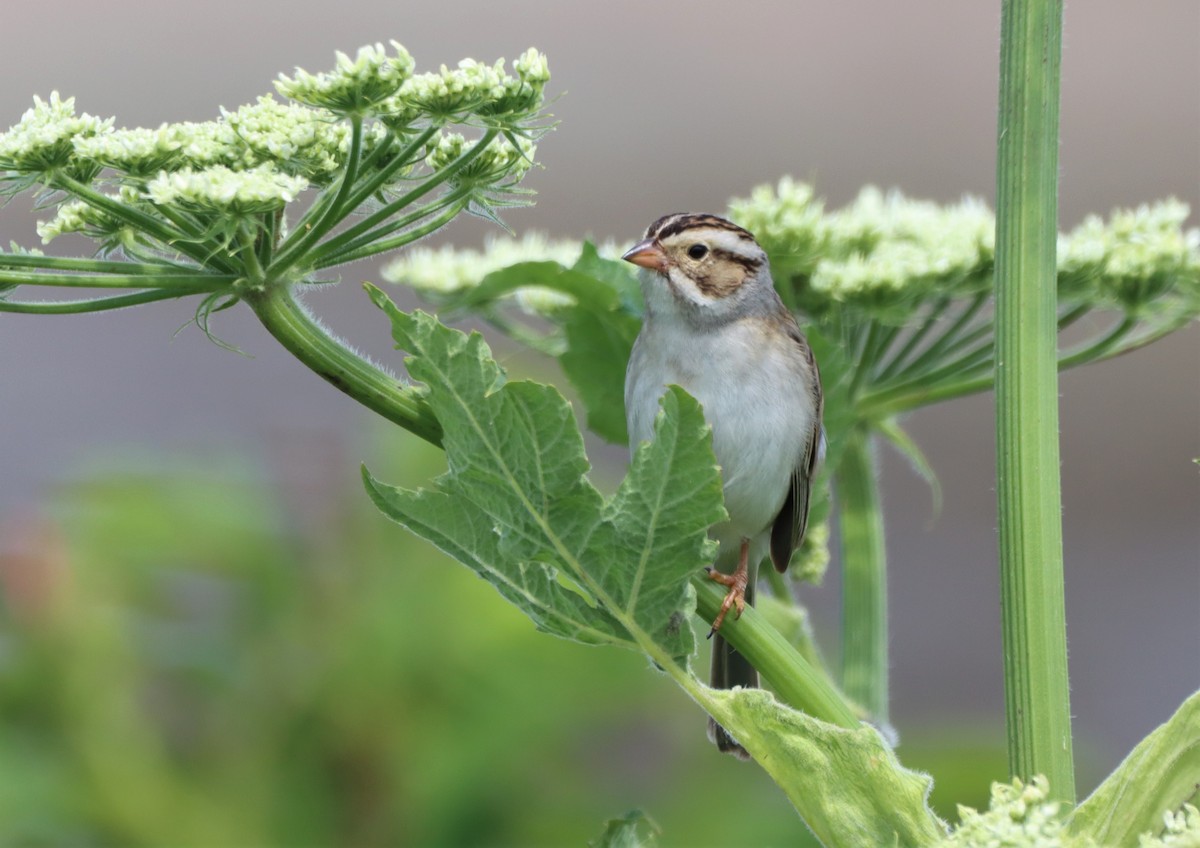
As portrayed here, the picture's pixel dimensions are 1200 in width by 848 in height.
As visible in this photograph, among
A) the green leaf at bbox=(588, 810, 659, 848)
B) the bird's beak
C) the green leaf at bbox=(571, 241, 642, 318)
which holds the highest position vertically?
the bird's beak

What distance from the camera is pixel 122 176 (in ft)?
3.72

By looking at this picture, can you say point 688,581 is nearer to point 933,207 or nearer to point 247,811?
point 933,207

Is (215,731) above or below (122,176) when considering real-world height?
below

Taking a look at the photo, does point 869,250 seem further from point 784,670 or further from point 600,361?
point 784,670

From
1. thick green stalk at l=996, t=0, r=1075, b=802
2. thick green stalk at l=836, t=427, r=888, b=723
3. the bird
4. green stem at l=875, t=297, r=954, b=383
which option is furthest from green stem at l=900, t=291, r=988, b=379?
thick green stalk at l=996, t=0, r=1075, b=802

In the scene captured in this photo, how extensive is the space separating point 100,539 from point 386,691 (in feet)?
2.44

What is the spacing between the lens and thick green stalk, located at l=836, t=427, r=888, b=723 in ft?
6.07

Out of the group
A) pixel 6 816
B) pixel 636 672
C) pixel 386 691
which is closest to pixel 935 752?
pixel 636 672

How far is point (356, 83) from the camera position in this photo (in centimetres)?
115

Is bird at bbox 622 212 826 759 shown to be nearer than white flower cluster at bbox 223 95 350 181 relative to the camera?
No

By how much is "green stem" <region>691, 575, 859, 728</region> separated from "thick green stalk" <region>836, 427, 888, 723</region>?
556 millimetres

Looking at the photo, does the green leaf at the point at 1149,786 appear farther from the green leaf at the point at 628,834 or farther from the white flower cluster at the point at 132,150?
the white flower cluster at the point at 132,150

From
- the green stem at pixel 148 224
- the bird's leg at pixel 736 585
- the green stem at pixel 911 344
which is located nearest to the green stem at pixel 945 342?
the green stem at pixel 911 344

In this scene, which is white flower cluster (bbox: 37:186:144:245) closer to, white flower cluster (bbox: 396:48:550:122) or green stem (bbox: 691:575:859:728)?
white flower cluster (bbox: 396:48:550:122)
